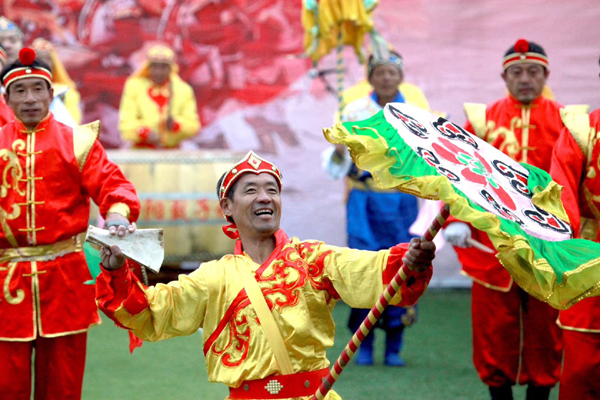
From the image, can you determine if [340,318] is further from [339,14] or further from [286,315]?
[286,315]

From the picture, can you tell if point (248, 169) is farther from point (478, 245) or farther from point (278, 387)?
point (478, 245)

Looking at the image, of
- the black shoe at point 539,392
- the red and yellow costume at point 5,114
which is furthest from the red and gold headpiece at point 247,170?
the black shoe at point 539,392

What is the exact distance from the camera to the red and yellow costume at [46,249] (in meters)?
3.97

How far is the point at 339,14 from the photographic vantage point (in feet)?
20.9

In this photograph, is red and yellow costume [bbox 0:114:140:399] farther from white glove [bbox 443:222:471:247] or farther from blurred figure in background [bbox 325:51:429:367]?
blurred figure in background [bbox 325:51:429:367]

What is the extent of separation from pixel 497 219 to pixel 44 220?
7.36 feet

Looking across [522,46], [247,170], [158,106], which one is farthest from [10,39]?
[247,170]

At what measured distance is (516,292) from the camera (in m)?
4.69

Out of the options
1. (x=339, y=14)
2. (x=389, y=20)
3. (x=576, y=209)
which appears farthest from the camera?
(x=389, y=20)

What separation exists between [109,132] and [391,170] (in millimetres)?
6686

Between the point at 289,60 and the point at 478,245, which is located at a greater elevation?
the point at 289,60

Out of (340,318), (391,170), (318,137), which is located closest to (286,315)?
(391,170)

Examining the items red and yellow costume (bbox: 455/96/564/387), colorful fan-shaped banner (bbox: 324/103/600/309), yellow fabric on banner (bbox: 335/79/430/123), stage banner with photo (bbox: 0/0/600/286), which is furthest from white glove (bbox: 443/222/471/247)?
stage banner with photo (bbox: 0/0/600/286)

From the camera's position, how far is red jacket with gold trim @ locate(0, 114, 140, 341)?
3988mm
